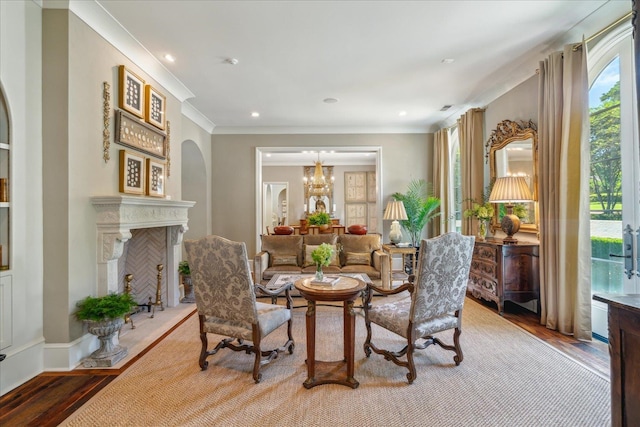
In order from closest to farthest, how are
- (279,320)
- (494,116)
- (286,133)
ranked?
(279,320) → (494,116) → (286,133)

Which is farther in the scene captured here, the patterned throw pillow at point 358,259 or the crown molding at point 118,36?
the patterned throw pillow at point 358,259

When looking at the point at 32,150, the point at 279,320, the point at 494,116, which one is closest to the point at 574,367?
the point at 279,320

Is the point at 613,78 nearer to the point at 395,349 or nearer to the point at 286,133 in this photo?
the point at 395,349

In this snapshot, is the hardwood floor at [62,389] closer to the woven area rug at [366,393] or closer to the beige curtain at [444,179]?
the woven area rug at [366,393]

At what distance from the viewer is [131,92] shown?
325 centimetres

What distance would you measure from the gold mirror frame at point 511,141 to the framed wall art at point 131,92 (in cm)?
469

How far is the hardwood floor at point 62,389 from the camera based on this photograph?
1.93 meters

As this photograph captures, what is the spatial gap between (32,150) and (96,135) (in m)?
0.51

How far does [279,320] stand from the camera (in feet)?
8.44

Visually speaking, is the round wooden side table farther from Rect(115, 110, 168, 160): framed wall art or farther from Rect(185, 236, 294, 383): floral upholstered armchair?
Rect(115, 110, 168, 160): framed wall art

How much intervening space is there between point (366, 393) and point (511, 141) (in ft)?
12.6

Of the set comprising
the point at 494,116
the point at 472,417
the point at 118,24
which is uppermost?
the point at 118,24

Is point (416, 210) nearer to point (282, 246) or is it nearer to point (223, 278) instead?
point (282, 246)

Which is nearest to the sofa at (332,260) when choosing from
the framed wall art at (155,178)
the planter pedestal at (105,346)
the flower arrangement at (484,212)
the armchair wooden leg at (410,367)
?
the flower arrangement at (484,212)
